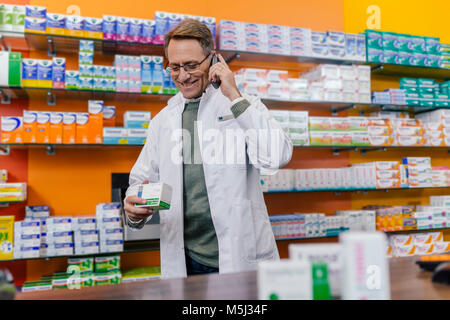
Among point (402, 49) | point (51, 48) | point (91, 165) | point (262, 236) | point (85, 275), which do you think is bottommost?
point (85, 275)

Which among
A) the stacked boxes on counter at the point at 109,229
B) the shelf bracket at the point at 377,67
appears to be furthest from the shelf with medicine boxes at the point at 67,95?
the shelf bracket at the point at 377,67

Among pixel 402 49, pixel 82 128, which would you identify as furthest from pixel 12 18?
pixel 402 49

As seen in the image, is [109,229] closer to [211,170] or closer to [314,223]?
[211,170]

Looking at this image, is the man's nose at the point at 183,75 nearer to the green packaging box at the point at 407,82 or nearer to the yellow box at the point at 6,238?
the yellow box at the point at 6,238

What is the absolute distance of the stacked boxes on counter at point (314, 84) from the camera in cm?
345

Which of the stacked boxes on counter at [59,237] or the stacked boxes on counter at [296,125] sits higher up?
the stacked boxes on counter at [296,125]

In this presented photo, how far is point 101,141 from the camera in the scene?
3.04 m

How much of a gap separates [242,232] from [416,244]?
292cm

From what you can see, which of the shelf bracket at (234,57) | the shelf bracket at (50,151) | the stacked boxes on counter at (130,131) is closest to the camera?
the stacked boxes on counter at (130,131)

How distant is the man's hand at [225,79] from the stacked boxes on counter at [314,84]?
166cm

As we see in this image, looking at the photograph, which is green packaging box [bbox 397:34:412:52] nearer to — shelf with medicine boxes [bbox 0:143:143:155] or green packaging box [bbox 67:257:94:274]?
shelf with medicine boxes [bbox 0:143:143:155]

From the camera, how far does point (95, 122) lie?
3.03m

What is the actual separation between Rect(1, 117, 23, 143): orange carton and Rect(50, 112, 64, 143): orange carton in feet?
0.72

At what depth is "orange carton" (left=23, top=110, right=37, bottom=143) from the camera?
2898mm
